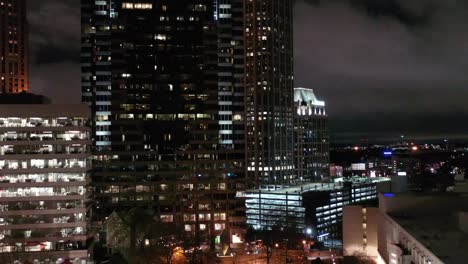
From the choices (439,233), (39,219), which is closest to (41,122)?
(39,219)

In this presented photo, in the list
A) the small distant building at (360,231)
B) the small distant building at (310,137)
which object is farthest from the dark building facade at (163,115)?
the small distant building at (310,137)

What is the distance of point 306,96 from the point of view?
134625 mm

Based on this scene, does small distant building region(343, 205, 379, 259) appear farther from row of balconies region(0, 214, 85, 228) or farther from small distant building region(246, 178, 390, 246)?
row of balconies region(0, 214, 85, 228)

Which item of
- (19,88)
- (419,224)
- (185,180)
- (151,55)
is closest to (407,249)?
(419,224)

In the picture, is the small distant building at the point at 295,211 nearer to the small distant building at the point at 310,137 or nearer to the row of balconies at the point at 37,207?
the small distant building at the point at 310,137

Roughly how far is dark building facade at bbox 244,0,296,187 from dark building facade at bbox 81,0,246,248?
37.2 feet

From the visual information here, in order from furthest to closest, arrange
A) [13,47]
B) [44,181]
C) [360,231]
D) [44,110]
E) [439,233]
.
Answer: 1. [13,47]
2. [44,110]
3. [44,181]
4. [360,231]
5. [439,233]

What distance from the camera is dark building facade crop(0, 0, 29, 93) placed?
115562mm

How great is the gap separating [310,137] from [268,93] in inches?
1045

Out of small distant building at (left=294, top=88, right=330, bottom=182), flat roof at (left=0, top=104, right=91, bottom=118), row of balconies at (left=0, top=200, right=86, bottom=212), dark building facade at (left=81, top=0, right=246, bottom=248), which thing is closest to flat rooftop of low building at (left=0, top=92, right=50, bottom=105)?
flat roof at (left=0, top=104, right=91, bottom=118)

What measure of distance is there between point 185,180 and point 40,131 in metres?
32.3

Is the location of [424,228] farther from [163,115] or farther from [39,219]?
[163,115]

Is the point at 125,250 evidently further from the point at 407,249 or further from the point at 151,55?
the point at 151,55

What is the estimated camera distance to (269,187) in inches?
3925
